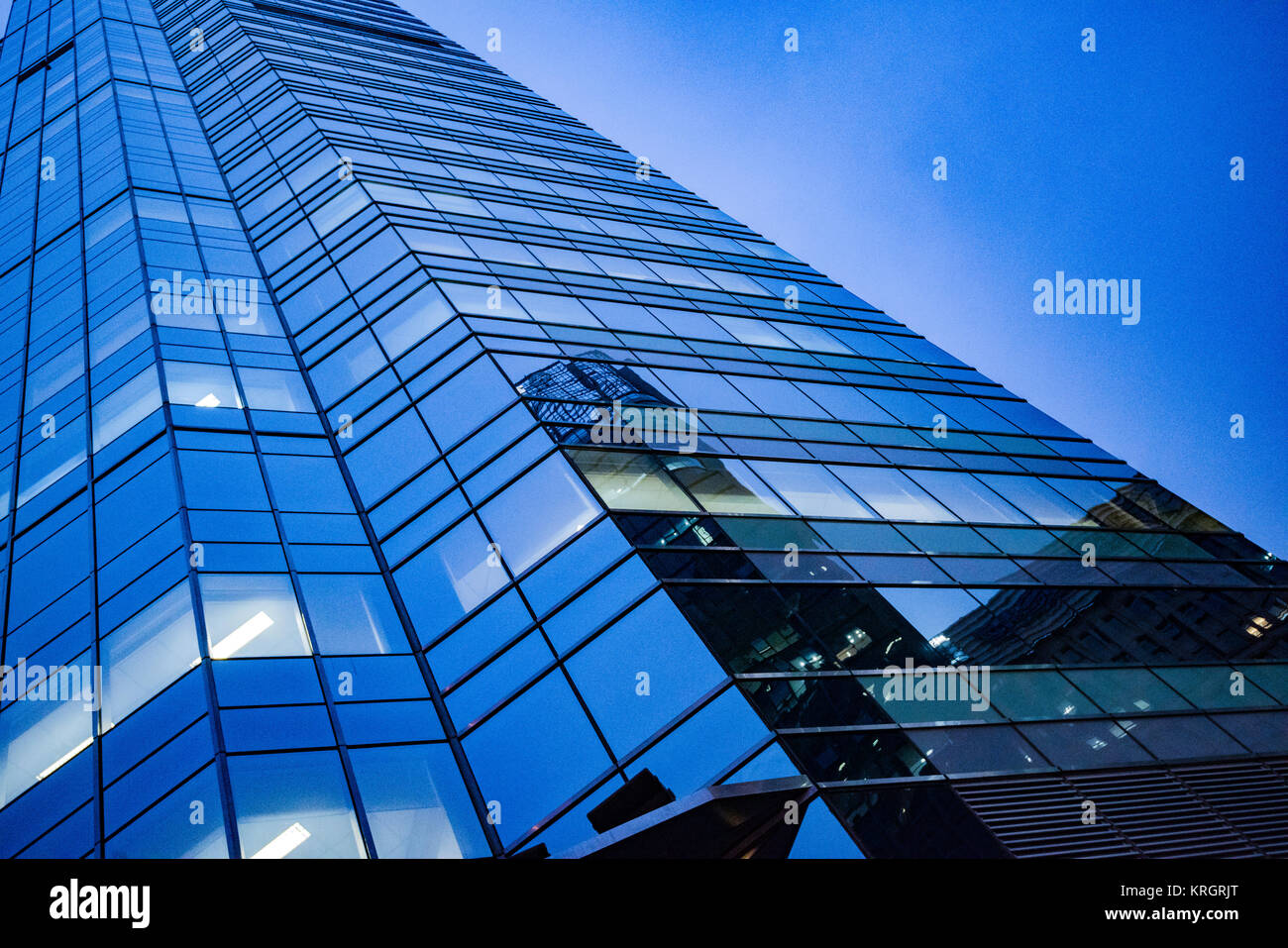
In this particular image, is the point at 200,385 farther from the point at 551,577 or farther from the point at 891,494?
the point at 891,494

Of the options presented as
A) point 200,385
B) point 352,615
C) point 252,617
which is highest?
point 200,385

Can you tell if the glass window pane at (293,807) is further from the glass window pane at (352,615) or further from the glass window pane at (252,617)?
the glass window pane at (352,615)

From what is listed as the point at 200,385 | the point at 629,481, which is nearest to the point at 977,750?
the point at 629,481

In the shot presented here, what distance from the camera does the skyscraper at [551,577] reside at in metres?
9.55

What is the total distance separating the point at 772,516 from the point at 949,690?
12.3 ft

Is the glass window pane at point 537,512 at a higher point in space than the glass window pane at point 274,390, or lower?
lower

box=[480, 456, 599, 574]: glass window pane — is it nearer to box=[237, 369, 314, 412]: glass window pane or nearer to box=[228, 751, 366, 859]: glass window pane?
box=[228, 751, 366, 859]: glass window pane

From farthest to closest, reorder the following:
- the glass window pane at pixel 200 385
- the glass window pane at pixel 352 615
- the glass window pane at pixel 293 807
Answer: the glass window pane at pixel 200 385, the glass window pane at pixel 352 615, the glass window pane at pixel 293 807

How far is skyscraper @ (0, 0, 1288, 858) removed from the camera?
9.55 metres

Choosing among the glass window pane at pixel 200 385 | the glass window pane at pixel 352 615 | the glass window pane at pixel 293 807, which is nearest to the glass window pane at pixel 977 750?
the glass window pane at pixel 293 807

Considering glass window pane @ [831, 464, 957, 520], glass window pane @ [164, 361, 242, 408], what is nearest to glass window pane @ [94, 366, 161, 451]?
glass window pane @ [164, 361, 242, 408]

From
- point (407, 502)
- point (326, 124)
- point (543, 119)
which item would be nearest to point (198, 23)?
point (543, 119)

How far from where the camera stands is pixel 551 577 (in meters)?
12.0

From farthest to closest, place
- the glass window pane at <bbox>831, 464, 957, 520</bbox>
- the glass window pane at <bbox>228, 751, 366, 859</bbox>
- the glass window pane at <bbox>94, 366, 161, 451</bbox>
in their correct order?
the glass window pane at <bbox>94, 366, 161, 451</bbox>, the glass window pane at <bbox>831, 464, 957, 520</bbox>, the glass window pane at <bbox>228, 751, 366, 859</bbox>
